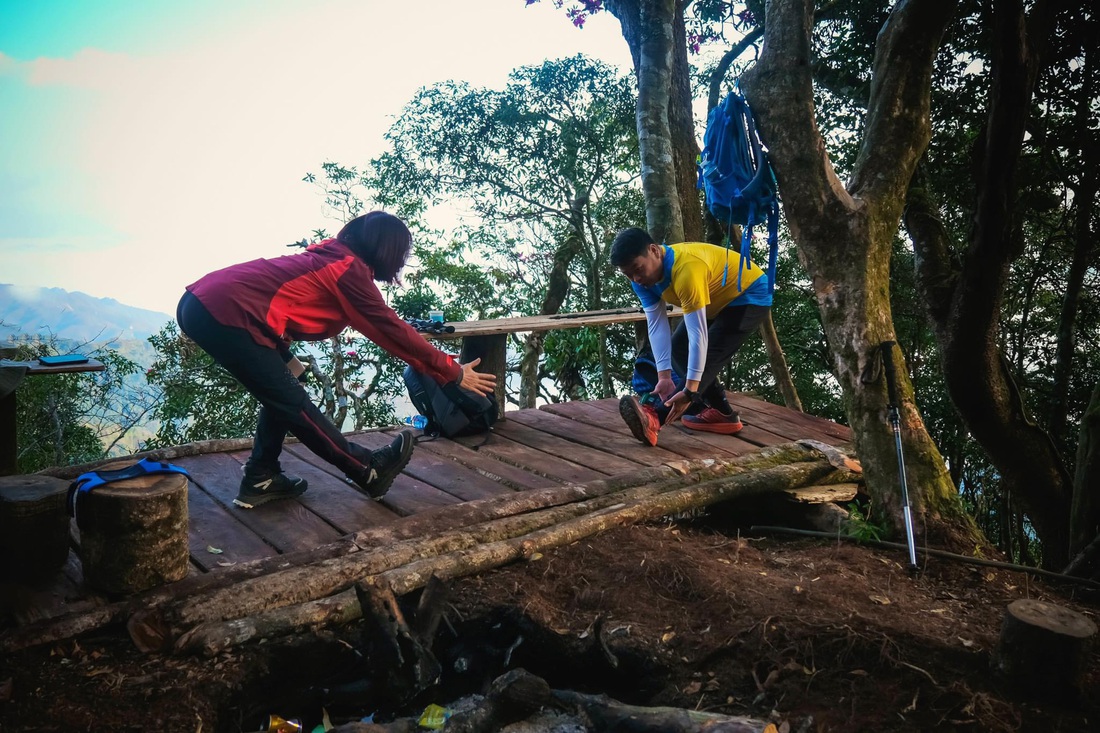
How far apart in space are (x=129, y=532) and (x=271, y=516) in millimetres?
1021

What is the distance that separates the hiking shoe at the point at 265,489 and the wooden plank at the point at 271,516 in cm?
4

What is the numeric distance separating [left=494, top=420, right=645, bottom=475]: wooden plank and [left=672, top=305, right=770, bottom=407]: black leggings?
83cm

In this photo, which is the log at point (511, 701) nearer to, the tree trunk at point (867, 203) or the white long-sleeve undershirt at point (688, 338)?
the tree trunk at point (867, 203)

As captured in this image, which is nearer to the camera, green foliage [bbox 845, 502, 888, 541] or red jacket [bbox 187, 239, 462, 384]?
red jacket [bbox 187, 239, 462, 384]

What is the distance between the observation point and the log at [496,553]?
2607 millimetres

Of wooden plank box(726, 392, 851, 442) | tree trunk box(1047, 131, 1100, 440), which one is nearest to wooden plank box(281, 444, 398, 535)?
wooden plank box(726, 392, 851, 442)

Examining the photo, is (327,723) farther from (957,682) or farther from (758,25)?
(758,25)

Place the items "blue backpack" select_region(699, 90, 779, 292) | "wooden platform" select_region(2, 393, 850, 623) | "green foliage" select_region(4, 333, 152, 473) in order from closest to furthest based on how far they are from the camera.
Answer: "wooden platform" select_region(2, 393, 850, 623) < "blue backpack" select_region(699, 90, 779, 292) < "green foliage" select_region(4, 333, 152, 473)

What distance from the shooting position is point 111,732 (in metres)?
2.13

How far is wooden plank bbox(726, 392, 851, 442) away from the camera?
586 centimetres

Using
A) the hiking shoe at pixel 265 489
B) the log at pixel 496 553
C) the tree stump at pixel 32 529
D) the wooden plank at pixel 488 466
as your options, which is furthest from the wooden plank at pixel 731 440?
the tree stump at pixel 32 529

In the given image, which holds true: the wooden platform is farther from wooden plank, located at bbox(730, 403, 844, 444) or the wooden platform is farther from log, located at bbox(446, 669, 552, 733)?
log, located at bbox(446, 669, 552, 733)

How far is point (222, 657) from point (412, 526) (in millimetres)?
1074

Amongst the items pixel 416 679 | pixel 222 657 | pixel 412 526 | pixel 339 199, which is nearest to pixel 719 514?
pixel 412 526
